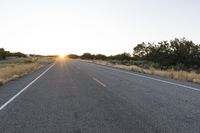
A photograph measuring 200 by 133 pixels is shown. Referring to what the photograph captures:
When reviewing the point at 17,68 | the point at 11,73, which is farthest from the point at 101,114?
the point at 17,68

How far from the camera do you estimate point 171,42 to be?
6012 cm

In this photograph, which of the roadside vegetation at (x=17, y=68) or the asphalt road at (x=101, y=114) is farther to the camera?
the roadside vegetation at (x=17, y=68)

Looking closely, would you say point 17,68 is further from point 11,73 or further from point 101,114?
point 101,114

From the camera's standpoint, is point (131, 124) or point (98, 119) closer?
point (131, 124)

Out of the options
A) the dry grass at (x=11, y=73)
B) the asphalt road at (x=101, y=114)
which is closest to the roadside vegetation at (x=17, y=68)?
the dry grass at (x=11, y=73)

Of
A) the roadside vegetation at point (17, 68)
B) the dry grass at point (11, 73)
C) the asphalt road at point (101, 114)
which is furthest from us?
the roadside vegetation at point (17, 68)

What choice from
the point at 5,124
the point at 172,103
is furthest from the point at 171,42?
the point at 5,124

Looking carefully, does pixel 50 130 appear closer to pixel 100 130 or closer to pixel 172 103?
pixel 100 130

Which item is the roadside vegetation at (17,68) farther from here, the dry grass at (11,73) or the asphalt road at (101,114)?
the asphalt road at (101,114)

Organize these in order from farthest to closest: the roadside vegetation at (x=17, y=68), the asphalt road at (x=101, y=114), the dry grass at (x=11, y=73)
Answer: the roadside vegetation at (x=17, y=68) < the dry grass at (x=11, y=73) < the asphalt road at (x=101, y=114)

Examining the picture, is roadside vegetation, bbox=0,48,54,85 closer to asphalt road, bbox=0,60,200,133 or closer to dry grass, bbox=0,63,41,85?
dry grass, bbox=0,63,41,85

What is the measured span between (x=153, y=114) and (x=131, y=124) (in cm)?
126

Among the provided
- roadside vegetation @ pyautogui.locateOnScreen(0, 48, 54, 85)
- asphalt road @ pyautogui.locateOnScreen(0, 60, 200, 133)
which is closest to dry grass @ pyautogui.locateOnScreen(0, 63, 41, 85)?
roadside vegetation @ pyautogui.locateOnScreen(0, 48, 54, 85)

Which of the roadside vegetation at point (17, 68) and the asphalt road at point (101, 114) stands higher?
the asphalt road at point (101, 114)
